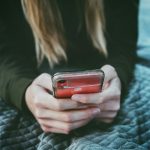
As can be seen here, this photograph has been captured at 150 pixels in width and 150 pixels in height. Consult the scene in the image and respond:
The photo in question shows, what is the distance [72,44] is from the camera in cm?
93

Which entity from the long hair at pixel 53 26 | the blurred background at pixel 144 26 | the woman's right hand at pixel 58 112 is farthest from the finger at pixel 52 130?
the blurred background at pixel 144 26

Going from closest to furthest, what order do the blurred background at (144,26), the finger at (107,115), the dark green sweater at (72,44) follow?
→ the finger at (107,115) < the dark green sweater at (72,44) < the blurred background at (144,26)

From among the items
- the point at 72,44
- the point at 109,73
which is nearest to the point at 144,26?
the point at 72,44

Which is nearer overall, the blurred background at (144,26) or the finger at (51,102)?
the finger at (51,102)

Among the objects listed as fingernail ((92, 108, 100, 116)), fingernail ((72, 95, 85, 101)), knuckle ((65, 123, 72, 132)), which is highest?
fingernail ((72, 95, 85, 101))

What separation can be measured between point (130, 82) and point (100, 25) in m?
0.16

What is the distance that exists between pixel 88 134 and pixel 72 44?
0.31 metres

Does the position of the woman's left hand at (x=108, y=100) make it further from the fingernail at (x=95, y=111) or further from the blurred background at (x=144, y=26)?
the blurred background at (x=144, y=26)

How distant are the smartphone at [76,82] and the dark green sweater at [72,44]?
A: 6.5 inches

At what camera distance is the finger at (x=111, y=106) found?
27.3 inches

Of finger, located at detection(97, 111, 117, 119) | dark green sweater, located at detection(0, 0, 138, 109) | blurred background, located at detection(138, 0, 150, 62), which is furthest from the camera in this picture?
blurred background, located at detection(138, 0, 150, 62)

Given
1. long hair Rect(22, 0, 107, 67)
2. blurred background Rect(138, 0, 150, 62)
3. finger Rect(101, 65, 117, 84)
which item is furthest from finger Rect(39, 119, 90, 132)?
blurred background Rect(138, 0, 150, 62)

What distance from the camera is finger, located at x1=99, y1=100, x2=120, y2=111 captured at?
0.69 meters

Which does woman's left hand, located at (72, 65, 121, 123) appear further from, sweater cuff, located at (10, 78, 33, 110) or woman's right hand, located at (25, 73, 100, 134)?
sweater cuff, located at (10, 78, 33, 110)
